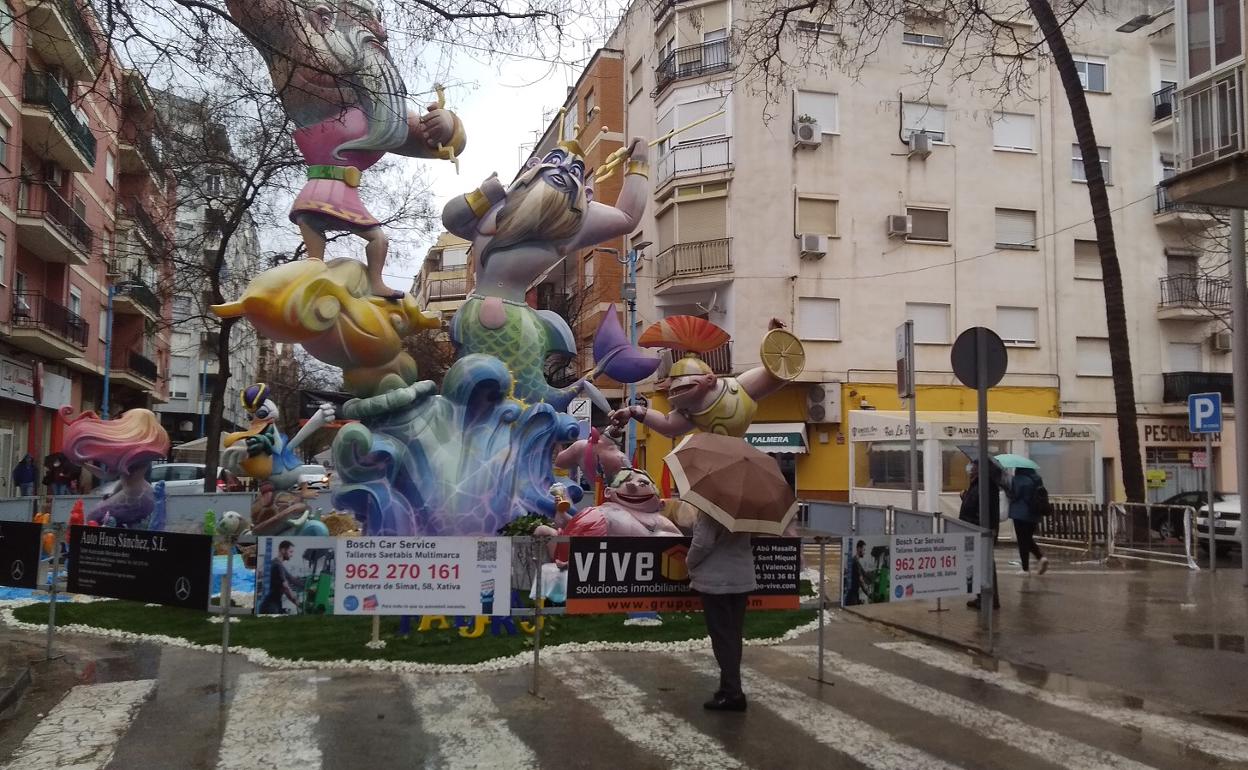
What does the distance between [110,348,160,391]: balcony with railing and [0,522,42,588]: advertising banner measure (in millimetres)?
32680

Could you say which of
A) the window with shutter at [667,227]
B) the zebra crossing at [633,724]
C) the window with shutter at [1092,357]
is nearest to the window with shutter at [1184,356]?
the window with shutter at [1092,357]

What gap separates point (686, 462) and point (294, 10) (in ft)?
14.9

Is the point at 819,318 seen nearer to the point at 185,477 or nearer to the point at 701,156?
the point at 701,156

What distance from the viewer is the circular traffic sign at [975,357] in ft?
31.8

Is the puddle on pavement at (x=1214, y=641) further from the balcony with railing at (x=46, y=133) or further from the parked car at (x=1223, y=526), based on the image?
the balcony with railing at (x=46, y=133)

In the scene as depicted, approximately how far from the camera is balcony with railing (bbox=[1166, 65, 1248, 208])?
10.7 m

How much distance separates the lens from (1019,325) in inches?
1190

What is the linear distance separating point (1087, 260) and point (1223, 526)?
1377 cm

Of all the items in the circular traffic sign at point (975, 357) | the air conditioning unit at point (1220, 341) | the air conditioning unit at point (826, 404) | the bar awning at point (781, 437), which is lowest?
the bar awning at point (781, 437)

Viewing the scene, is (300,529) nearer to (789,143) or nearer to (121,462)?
(121,462)

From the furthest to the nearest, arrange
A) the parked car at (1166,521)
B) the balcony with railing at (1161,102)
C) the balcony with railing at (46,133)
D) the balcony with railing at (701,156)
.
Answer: the balcony with railing at (1161,102) < the balcony with railing at (701,156) < the balcony with railing at (46,133) < the parked car at (1166,521)

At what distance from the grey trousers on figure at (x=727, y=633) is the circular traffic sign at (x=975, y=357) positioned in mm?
4077

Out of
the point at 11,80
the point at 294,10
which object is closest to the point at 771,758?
the point at 294,10

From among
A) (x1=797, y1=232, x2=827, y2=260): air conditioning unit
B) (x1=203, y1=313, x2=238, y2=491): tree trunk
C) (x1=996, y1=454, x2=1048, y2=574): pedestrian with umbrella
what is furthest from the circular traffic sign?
(x1=797, y1=232, x2=827, y2=260): air conditioning unit
